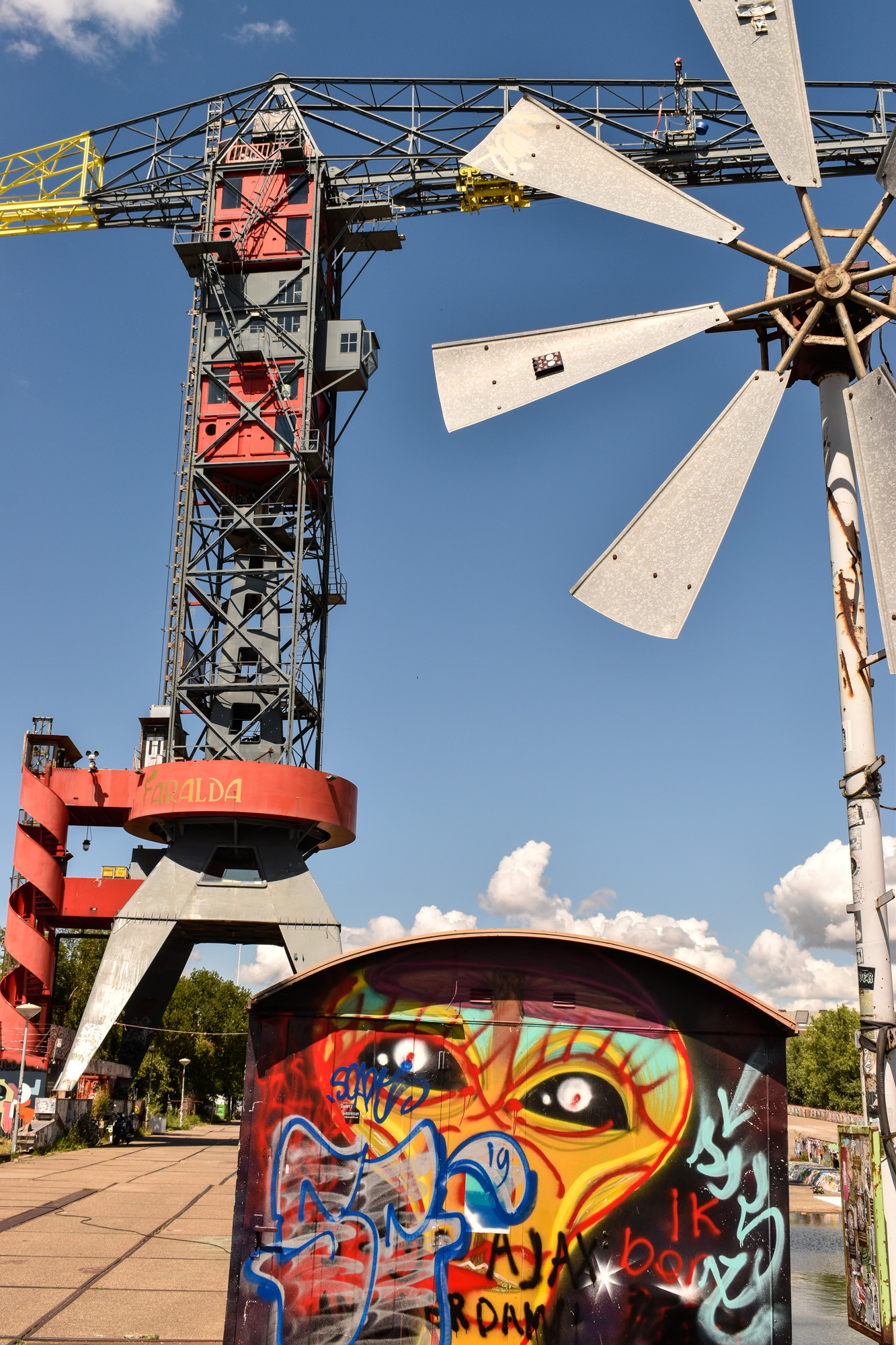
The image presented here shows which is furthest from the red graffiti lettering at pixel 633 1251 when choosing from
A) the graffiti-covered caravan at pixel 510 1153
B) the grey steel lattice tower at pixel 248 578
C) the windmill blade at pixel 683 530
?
the grey steel lattice tower at pixel 248 578

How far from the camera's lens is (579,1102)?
32.9ft

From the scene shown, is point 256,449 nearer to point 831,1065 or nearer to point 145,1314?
point 145,1314

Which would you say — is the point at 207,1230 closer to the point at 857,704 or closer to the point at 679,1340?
the point at 679,1340

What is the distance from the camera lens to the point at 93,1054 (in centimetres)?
3512

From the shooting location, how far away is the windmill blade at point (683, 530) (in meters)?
9.65

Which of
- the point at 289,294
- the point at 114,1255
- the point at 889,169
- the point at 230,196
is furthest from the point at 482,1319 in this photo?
the point at 230,196

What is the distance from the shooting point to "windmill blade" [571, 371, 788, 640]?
965 centimetres

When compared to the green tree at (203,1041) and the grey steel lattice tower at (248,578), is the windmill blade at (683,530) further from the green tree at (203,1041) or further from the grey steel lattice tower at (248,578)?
the green tree at (203,1041)

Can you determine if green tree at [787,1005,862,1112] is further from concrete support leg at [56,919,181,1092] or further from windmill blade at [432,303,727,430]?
windmill blade at [432,303,727,430]

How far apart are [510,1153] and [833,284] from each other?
788 centimetres

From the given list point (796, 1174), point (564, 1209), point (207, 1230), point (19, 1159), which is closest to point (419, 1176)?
point (564, 1209)

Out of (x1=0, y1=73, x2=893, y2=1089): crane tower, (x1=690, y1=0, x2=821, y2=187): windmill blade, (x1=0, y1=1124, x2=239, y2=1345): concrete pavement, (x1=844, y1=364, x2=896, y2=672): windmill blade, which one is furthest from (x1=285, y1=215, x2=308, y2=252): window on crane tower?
(x1=844, y1=364, x2=896, y2=672): windmill blade

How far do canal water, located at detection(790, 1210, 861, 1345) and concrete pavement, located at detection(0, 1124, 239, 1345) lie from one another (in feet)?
20.7

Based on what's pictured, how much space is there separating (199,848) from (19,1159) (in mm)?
10899
